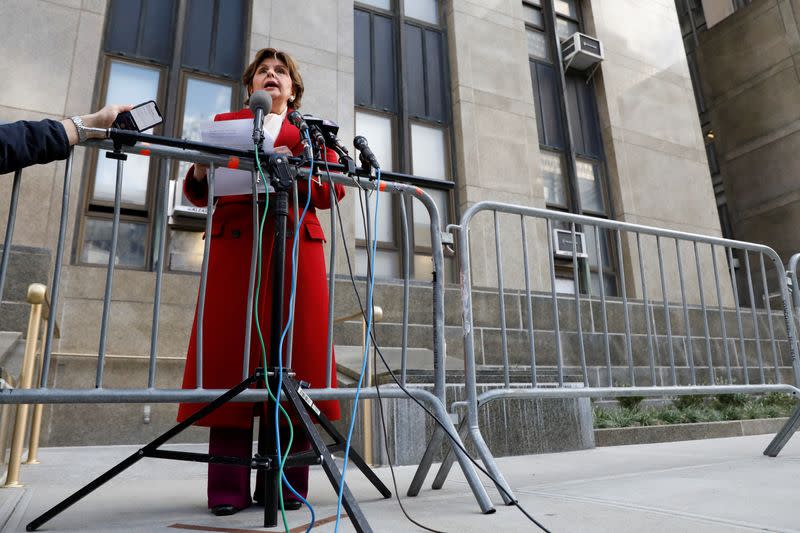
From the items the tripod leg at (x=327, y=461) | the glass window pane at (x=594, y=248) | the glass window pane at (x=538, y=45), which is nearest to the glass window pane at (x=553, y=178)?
the glass window pane at (x=594, y=248)

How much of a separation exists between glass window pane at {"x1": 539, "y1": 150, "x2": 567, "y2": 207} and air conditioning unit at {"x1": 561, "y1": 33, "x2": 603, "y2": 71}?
2.21 m

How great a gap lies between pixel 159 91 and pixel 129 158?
127cm

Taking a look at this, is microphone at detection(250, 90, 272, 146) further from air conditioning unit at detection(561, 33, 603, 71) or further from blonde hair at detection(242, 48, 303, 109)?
air conditioning unit at detection(561, 33, 603, 71)

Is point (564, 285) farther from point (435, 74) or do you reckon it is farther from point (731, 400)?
point (435, 74)

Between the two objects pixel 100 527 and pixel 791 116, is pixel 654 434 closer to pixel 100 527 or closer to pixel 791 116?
pixel 100 527

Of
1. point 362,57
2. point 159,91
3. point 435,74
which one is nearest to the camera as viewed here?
point 159,91

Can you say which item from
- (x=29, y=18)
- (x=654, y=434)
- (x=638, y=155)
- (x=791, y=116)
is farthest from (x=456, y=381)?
(x=791, y=116)

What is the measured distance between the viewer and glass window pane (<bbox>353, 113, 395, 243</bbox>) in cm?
909

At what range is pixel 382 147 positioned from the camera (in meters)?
9.59

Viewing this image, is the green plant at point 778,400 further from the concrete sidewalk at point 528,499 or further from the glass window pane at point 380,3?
the glass window pane at point 380,3

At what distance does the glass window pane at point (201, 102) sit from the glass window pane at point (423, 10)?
13.2ft

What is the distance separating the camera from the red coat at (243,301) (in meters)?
2.34

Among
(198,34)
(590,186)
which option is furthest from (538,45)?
(198,34)

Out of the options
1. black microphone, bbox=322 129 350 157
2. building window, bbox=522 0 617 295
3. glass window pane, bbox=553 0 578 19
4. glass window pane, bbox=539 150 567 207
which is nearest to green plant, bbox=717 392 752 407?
building window, bbox=522 0 617 295
